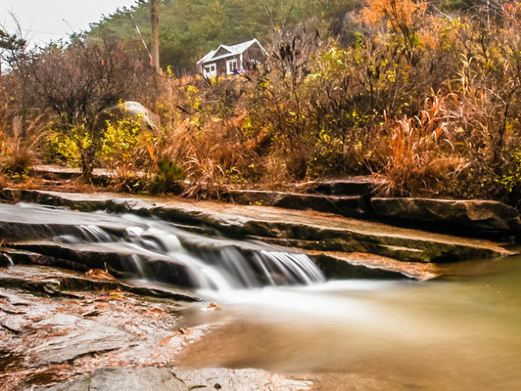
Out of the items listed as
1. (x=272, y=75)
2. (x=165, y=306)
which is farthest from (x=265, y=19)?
(x=165, y=306)

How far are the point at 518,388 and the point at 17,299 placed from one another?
2993mm

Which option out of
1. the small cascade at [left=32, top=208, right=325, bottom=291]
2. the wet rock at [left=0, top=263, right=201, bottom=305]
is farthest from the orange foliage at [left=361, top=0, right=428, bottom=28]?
the wet rock at [left=0, top=263, right=201, bottom=305]

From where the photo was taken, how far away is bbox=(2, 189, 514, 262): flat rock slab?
503 cm

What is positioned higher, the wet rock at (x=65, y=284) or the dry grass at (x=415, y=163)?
the dry grass at (x=415, y=163)

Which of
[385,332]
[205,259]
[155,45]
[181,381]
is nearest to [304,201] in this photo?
[205,259]

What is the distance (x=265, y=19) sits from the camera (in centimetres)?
3195

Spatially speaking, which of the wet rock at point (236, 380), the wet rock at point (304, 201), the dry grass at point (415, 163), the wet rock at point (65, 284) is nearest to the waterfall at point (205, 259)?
the wet rock at point (65, 284)

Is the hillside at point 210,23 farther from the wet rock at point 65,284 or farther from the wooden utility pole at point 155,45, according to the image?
the wet rock at point 65,284

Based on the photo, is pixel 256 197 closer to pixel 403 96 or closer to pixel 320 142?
pixel 320 142

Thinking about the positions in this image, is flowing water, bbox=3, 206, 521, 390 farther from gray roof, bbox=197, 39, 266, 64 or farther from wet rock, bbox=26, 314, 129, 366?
gray roof, bbox=197, 39, 266, 64

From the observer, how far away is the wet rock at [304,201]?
20.3ft

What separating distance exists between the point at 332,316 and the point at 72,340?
6.05ft

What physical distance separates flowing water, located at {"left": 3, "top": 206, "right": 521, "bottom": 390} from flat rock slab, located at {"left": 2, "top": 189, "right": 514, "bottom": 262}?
259 mm

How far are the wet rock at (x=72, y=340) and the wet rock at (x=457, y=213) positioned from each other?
13.0ft
